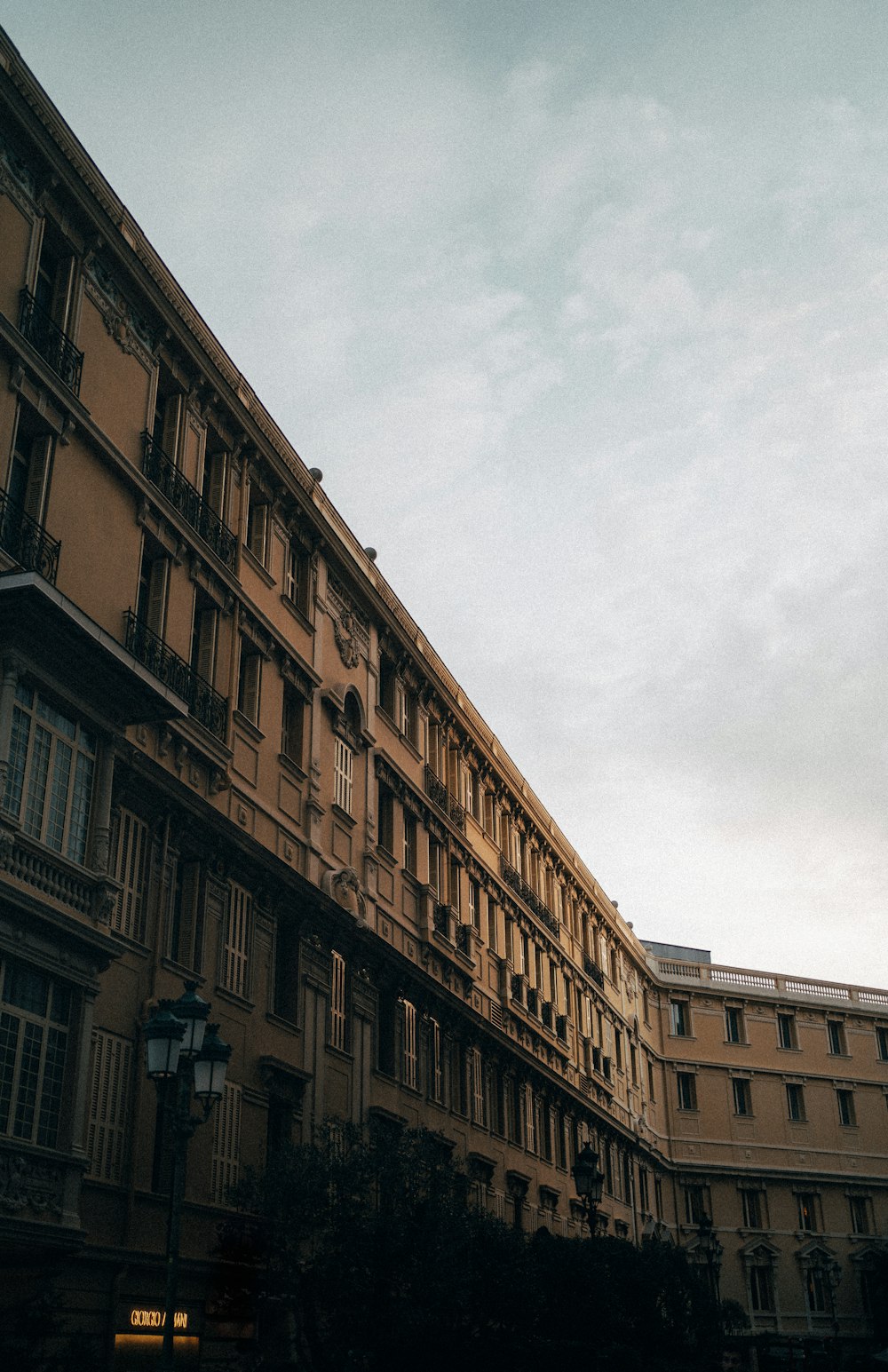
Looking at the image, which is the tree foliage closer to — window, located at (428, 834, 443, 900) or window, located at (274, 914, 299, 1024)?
window, located at (274, 914, 299, 1024)

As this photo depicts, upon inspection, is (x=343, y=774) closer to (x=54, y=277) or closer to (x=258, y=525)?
(x=258, y=525)

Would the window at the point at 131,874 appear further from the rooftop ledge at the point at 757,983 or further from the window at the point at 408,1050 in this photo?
the rooftop ledge at the point at 757,983

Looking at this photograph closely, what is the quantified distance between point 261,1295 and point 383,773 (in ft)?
46.4

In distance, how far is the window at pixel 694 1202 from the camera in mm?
61625

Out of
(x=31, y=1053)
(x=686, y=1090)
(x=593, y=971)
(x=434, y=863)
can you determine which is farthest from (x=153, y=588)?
(x=686, y=1090)

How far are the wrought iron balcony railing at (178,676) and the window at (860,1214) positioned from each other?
49015 millimetres

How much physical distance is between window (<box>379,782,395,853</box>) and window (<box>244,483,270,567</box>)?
799 cm

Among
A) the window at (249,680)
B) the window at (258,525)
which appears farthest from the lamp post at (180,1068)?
the window at (258,525)

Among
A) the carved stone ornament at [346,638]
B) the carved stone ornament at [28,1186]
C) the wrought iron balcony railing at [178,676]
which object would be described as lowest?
the carved stone ornament at [28,1186]

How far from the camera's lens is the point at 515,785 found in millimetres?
47094

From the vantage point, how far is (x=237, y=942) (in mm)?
25094

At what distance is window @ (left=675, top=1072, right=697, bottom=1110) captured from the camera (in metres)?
64.2

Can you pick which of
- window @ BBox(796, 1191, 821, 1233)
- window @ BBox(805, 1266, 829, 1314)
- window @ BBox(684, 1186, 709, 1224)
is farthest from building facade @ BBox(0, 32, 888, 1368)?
window @ BBox(796, 1191, 821, 1233)

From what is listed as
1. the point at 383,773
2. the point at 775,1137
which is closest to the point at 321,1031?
the point at 383,773
